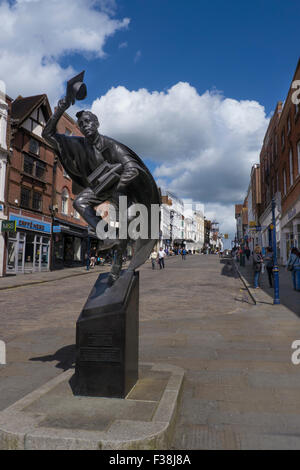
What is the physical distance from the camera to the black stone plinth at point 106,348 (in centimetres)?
359

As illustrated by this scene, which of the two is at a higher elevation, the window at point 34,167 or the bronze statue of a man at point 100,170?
the window at point 34,167

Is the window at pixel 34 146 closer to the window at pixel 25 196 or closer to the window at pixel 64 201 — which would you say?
the window at pixel 25 196

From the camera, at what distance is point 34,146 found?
26859 millimetres

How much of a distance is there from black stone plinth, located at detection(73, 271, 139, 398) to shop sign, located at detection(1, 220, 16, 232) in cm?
1994

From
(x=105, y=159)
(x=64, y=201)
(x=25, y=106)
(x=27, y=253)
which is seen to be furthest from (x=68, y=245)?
(x=105, y=159)

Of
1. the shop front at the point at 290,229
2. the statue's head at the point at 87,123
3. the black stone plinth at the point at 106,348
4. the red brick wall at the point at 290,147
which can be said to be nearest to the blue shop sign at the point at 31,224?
the shop front at the point at 290,229

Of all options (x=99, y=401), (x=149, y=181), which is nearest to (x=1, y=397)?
(x=99, y=401)

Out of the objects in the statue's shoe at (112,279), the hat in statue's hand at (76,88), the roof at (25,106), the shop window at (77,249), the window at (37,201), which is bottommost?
the statue's shoe at (112,279)

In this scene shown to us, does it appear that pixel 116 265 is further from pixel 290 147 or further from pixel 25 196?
pixel 290 147

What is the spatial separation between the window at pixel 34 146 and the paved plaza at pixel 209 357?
55.7 ft

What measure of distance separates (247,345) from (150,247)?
306cm

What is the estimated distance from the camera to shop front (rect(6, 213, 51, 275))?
78.0 feet

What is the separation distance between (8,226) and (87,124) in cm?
1972

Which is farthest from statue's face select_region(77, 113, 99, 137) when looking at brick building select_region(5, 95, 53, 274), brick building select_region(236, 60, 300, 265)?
brick building select_region(5, 95, 53, 274)
